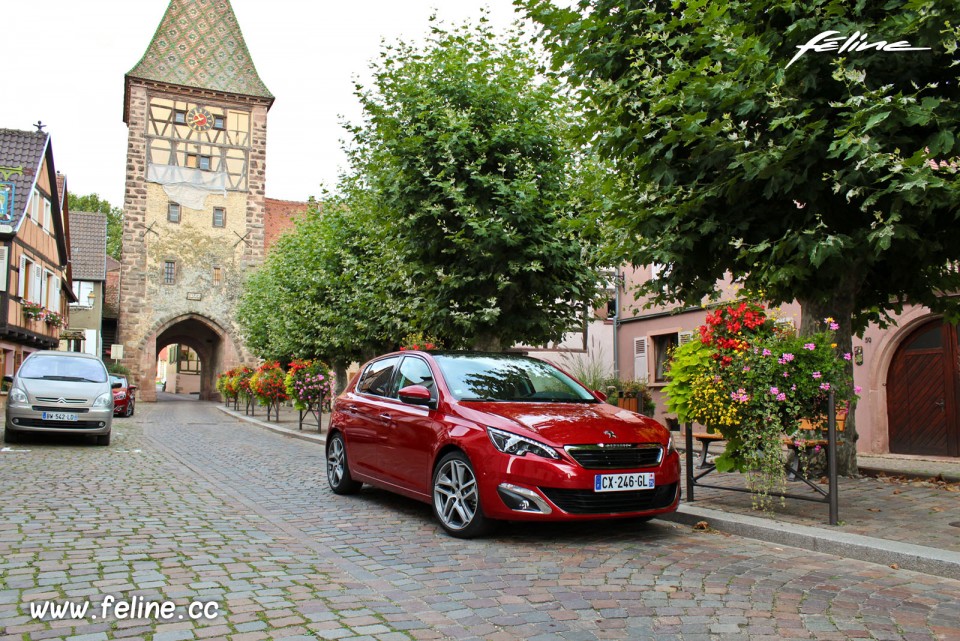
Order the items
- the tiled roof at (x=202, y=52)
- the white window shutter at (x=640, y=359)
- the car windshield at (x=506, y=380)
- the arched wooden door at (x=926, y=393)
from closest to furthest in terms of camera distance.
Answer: the car windshield at (x=506, y=380) < the arched wooden door at (x=926, y=393) < the white window shutter at (x=640, y=359) < the tiled roof at (x=202, y=52)

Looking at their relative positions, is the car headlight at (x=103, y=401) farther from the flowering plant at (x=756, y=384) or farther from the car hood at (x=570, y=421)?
the flowering plant at (x=756, y=384)

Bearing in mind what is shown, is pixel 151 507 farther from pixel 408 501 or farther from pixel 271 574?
pixel 271 574

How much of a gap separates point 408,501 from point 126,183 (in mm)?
45048

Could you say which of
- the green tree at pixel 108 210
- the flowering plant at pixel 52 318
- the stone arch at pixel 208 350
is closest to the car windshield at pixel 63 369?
the flowering plant at pixel 52 318

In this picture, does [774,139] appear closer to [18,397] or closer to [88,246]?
[18,397]

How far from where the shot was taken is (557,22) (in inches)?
370

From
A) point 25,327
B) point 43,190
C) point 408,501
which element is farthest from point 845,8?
point 43,190

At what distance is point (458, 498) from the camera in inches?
263

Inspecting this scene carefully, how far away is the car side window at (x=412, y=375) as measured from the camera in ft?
25.4

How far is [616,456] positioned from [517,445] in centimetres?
79

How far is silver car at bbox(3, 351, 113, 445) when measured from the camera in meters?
14.4

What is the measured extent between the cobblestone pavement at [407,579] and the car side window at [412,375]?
48.2 inches

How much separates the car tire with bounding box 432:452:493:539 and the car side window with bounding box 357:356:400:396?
5.49 feet

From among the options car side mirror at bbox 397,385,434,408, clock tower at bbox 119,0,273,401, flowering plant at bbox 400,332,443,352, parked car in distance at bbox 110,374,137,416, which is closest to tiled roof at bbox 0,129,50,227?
parked car in distance at bbox 110,374,137,416
